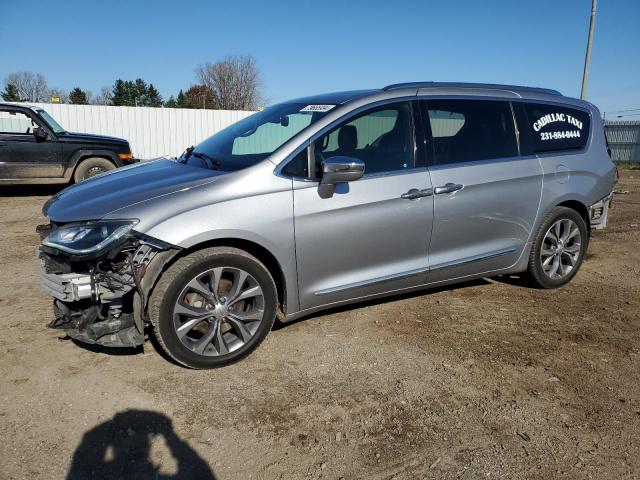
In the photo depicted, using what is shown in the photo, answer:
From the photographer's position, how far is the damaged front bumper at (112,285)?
3105 millimetres

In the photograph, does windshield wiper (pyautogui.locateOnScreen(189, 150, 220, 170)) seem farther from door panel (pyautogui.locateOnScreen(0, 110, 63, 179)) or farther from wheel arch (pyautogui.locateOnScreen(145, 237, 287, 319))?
door panel (pyautogui.locateOnScreen(0, 110, 63, 179))

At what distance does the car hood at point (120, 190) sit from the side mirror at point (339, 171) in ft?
2.32

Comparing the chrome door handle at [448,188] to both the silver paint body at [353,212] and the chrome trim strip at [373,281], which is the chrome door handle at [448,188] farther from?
the chrome trim strip at [373,281]

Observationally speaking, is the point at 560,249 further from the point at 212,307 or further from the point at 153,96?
the point at 153,96

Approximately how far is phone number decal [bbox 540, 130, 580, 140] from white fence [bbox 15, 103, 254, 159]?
722 inches

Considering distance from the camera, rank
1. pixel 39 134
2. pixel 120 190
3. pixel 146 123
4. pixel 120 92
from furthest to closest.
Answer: pixel 120 92
pixel 146 123
pixel 39 134
pixel 120 190

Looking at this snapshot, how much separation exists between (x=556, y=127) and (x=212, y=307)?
11.9 feet

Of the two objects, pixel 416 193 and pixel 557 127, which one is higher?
pixel 557 127

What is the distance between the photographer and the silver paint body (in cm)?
328

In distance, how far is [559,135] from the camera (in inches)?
193

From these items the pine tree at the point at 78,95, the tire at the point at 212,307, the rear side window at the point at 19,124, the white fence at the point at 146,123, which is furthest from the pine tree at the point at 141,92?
the tire at the point at 212,307

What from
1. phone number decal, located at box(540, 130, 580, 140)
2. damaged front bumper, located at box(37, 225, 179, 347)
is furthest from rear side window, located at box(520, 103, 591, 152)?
damaged front bumper, located at box(37, 225, 179, 347)

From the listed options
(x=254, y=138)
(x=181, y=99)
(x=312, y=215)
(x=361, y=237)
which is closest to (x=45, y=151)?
(x=254, y=138)

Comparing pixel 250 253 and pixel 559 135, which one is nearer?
pixel 250 253
